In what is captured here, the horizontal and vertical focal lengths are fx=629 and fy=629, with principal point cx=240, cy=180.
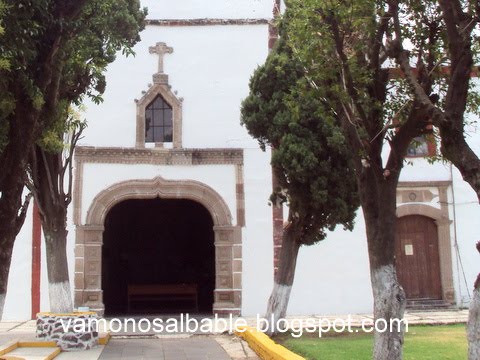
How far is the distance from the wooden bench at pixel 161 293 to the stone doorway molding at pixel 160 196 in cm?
209

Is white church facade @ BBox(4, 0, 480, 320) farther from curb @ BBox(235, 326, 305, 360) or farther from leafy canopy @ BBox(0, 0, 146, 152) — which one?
leafy canopy @ BBox(0, 0, 146, 152)

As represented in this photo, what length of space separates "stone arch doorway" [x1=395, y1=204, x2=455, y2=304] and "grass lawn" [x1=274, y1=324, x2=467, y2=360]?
3.39 meters

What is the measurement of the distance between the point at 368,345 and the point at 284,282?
1.76m

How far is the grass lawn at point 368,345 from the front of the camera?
23.5 feet

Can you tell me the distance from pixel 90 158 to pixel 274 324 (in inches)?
220

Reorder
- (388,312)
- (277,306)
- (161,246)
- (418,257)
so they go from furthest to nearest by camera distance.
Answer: (161,246)
(418,257)
(277,306)
(388,312)

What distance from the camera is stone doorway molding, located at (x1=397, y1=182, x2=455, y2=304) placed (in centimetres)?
1332

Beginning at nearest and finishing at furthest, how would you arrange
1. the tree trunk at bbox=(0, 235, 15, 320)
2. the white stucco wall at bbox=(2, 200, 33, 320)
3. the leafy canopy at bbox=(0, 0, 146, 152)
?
1. the leafy canopy at bbox=(0, 0, 146, 152)
2. the tree trunk at bbox=(0, 235, 15, 320)
3. the white stucco wall at bbox=(2, 200, 33, 320)

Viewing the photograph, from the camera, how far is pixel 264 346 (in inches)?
300

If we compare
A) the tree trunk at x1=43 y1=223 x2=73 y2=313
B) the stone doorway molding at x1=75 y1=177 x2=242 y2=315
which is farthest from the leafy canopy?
the stone doorway molding at x1=75 y1=177 x2=242 y2=315

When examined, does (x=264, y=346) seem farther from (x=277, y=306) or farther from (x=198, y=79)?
(x=198, y=79)

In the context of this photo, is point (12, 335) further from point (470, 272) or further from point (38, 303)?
point (470, 272)

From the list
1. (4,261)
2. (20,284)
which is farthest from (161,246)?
(4,261)

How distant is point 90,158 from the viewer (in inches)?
500
